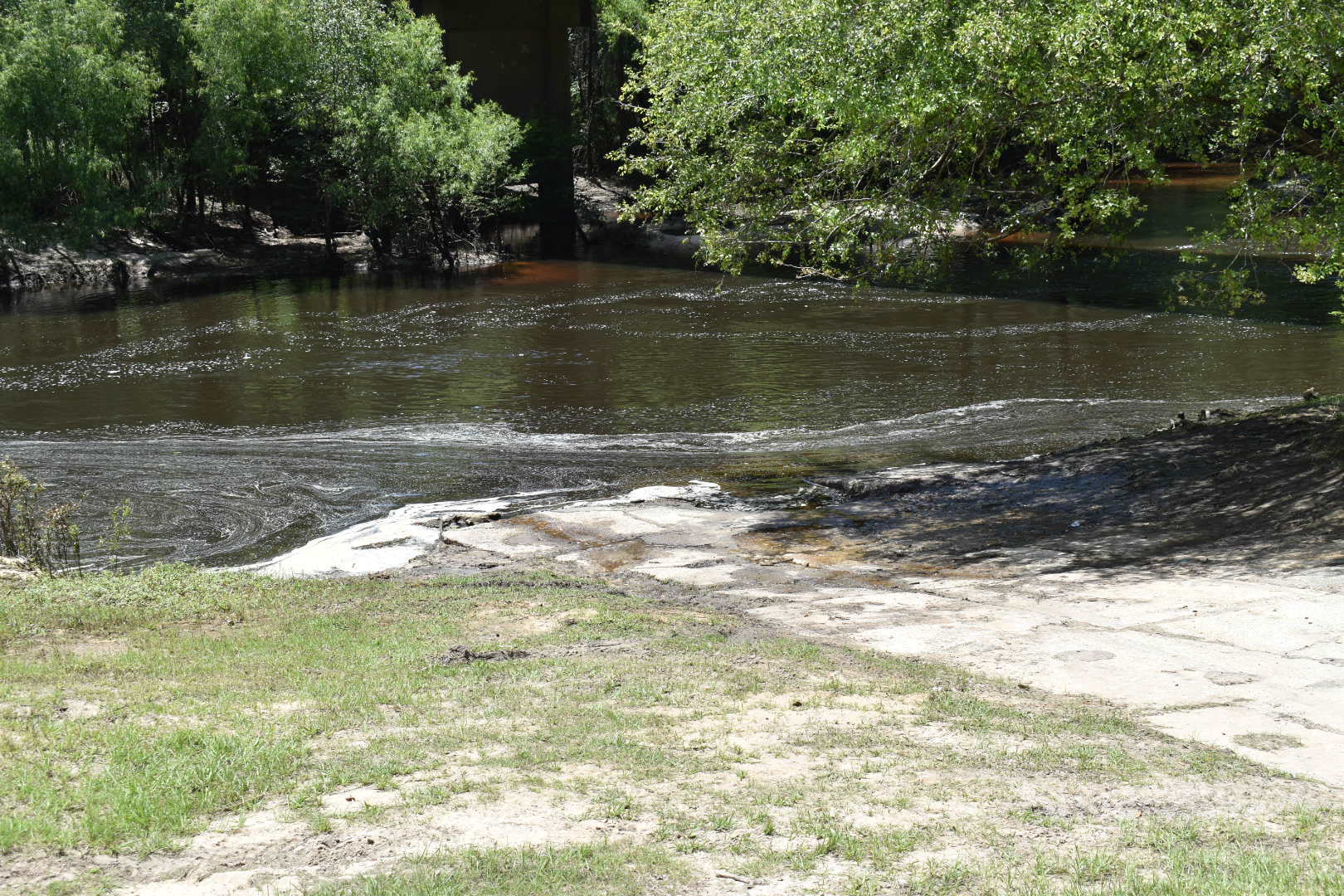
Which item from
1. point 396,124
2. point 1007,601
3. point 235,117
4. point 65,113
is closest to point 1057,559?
point 1007,601

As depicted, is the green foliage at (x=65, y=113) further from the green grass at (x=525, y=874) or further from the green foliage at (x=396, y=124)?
the green grass at (x=525, y=874)

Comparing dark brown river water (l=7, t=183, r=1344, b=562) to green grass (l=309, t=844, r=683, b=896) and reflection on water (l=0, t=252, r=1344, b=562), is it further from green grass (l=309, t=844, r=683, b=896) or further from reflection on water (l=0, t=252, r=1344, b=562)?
green grass (l=309, t=844, r=683, b=896)

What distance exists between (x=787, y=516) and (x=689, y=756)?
7.29 meters

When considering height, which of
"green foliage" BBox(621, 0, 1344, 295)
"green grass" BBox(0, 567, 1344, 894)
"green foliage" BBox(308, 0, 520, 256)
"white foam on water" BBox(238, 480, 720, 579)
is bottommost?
"white foam on water" BBox(238, 480, 720, 579)

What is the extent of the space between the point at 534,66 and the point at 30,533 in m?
36.6

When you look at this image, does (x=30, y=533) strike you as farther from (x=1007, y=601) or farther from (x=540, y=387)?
(x=540, y=387)

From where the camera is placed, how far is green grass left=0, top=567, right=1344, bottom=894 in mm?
4984

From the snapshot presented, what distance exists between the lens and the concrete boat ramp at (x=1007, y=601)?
7.12 m

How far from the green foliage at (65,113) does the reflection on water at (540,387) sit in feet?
9.35

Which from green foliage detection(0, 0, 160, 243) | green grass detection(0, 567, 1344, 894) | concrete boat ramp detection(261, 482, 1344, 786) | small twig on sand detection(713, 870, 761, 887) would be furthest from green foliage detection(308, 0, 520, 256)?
small twig on sand detection(713, 870, 761, 887)

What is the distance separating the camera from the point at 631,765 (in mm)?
6039

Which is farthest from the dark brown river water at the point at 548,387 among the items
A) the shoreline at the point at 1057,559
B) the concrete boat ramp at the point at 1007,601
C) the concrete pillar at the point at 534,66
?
the concrete pillar at the point at 534,66

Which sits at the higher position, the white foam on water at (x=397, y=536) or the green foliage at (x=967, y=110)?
the green foliage at (x=967, y=110)

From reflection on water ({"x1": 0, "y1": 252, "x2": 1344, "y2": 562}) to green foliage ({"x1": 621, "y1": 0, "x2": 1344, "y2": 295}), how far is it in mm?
3465
